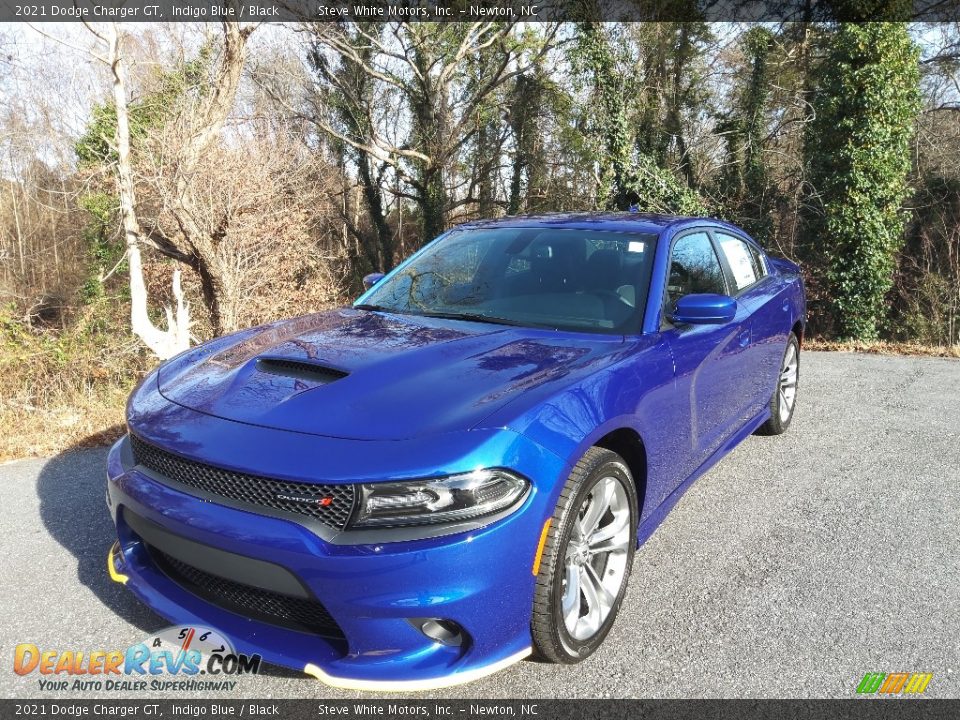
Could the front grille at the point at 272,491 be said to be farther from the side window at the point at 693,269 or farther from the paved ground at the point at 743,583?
the side window at the point at 693,269

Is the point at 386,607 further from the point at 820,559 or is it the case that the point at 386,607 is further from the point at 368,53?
the point at 368,53

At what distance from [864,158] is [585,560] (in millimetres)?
13683

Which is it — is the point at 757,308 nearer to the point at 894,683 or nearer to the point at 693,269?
the point at 693,269

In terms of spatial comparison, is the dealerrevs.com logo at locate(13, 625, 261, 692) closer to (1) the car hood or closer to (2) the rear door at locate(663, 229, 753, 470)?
(1) the car hood

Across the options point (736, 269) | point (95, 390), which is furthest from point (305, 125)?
point (736, 269)

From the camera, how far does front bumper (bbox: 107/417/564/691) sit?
6.59ft

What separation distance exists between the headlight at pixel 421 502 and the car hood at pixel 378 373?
7.0 inches

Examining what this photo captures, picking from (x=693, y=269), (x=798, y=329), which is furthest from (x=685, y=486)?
(x=798, y=329)

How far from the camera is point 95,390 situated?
362 inches

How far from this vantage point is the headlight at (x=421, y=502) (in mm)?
2053

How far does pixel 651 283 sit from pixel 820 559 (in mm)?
1572

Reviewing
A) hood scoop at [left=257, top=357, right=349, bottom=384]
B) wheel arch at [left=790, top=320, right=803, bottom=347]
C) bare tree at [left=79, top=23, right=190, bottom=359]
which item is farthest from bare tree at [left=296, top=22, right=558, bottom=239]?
hood scoop at [left=257, top=357, right=349, bottom=384]

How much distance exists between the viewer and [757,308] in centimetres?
442

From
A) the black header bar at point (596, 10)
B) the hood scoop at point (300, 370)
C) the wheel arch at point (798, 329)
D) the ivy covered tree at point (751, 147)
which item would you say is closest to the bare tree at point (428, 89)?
the black header bar at point (596, 10)
